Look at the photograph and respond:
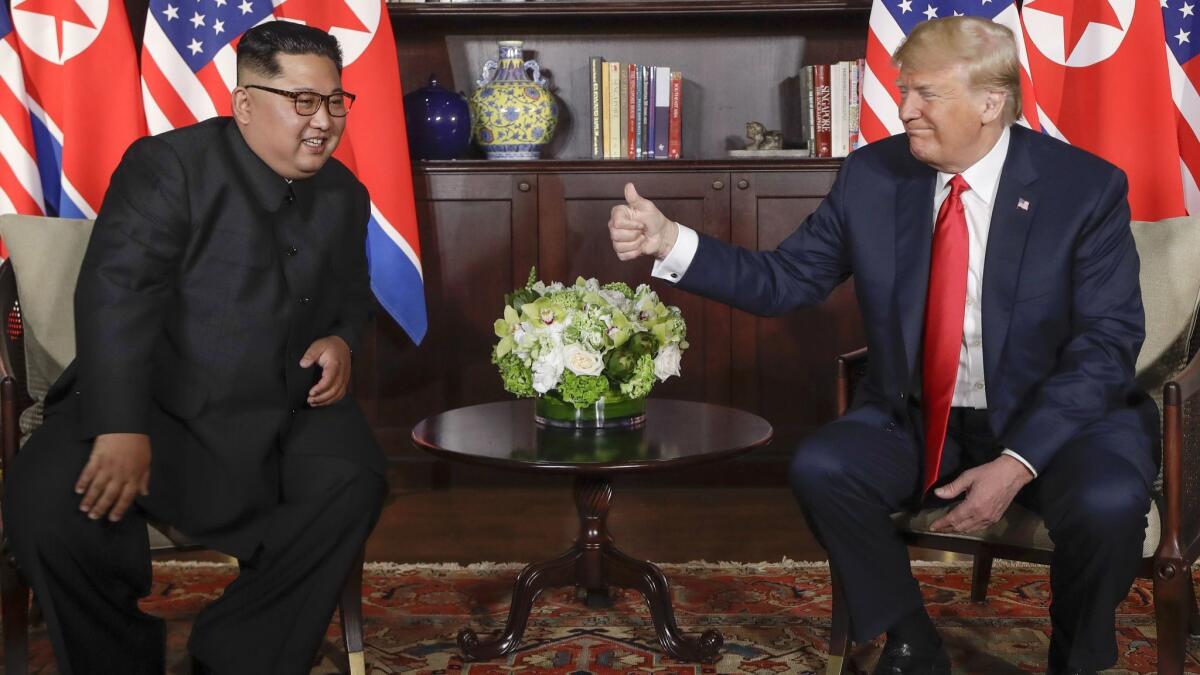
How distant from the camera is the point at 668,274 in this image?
2.49 m

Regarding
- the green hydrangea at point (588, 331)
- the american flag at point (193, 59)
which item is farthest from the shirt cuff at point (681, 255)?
the american flag at point (193, 59)

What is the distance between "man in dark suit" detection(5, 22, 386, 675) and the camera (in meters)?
2.11

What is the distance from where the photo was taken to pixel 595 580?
2779 mm

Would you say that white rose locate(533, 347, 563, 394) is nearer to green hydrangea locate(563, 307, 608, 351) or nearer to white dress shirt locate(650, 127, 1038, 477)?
green hydrangea locate(563, 307, 608, 351)

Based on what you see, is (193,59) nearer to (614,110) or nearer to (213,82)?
(213,82)

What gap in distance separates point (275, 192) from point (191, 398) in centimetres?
42

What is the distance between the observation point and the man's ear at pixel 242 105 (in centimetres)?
233

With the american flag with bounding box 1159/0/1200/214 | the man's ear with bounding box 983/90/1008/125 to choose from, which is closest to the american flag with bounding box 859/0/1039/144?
the american flag with bounding box 1159/0/1200/214

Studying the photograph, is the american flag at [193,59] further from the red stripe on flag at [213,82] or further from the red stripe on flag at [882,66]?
the red stripe on flag at [882,66]

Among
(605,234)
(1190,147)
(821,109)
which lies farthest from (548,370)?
(1190,147)

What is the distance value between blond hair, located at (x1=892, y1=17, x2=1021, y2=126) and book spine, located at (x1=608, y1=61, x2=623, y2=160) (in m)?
1.83

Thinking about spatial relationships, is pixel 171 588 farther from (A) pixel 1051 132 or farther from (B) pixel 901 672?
(A) pixel 1051 132

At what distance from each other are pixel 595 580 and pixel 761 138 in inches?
75.9

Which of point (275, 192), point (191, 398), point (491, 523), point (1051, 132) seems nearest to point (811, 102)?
point (1051, 132)
